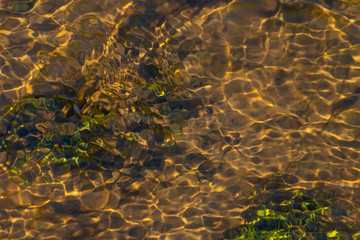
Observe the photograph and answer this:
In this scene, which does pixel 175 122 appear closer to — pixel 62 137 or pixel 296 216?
pixel 62 137

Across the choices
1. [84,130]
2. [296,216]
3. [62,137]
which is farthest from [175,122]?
[296,216]

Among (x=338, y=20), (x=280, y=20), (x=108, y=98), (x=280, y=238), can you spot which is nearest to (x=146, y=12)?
(x=108, y=98)

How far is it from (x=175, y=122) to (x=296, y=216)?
6.88 ft

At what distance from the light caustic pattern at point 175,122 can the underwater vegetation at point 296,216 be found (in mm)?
18

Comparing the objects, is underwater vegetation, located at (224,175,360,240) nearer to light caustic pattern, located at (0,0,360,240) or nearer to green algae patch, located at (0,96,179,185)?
light caustic pattern, located at (0,0,360,240)

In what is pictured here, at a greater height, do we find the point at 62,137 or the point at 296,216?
the point at 62,137

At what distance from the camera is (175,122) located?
485 cm

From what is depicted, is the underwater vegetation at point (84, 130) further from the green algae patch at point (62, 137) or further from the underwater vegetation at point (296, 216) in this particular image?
the underwater vegetation at point (296, 216)

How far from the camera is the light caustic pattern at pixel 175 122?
4676 millimetres

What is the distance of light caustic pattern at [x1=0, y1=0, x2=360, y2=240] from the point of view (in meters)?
4.68

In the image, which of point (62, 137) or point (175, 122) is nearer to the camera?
point (62, 137)

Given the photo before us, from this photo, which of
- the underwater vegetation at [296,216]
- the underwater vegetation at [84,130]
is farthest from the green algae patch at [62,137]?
the underwater vegetation at [296,216]

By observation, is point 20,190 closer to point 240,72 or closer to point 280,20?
point 240,72

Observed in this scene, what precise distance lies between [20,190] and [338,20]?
188 inches
